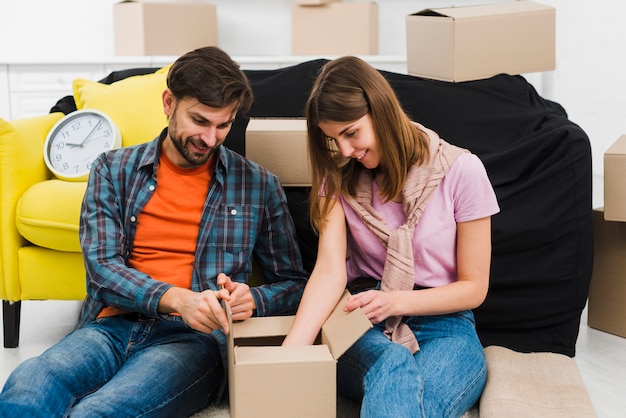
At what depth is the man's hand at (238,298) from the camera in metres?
1.75

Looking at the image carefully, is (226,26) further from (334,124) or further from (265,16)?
(334,124)

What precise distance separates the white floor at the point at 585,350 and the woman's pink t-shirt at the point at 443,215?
0.52m

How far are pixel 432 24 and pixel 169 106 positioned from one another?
39.0 inches

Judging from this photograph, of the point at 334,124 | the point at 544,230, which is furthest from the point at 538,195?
the point at 334,124

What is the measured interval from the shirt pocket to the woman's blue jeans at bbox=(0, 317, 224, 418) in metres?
0.21

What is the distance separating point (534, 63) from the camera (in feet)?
8.45

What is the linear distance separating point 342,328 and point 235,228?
0.40 meters

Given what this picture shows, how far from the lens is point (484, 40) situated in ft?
8.16

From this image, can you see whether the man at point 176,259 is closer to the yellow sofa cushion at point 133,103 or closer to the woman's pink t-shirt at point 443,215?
the woman's pink t-shirt at point 443,215

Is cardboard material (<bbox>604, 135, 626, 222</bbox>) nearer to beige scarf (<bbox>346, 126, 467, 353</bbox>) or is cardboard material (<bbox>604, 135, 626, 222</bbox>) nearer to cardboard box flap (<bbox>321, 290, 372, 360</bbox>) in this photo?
beige scarf (<bbox>346, 126, 467, 353</bbox>)

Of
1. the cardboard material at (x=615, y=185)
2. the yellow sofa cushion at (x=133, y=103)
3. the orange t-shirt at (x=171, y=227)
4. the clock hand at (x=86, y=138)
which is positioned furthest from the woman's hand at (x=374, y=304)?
the clock hand at (x=86, y=138)

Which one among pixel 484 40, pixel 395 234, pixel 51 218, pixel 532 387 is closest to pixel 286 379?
pixel 395 234

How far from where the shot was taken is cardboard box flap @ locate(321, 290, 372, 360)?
1.61 m

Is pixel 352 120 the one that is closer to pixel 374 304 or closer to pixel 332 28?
pixel 374 304
